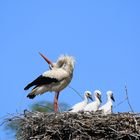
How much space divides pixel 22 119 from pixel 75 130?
1.08 meters

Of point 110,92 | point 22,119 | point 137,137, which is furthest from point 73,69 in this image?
point 137,137

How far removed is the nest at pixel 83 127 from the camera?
469 inches

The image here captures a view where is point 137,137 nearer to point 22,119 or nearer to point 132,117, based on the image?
point 132,117

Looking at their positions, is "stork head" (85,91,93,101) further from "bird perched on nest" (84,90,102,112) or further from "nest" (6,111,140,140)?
"nest" (6,111,140,140)

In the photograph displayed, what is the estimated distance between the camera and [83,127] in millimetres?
12047

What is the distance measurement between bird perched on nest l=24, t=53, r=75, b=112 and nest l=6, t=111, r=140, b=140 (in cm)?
286

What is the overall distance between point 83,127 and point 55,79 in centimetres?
334

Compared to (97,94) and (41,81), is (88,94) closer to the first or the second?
(97,94)

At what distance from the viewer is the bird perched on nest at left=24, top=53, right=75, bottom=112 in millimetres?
15320

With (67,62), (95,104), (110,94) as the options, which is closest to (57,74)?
(67,62)

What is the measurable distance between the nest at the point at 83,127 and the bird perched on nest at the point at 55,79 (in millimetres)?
2857

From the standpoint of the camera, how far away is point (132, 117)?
12094 millimetres

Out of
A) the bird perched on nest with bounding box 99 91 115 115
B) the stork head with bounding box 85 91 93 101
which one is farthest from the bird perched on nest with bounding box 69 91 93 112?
the bird perched on nest with bounding box 99 91 115 115

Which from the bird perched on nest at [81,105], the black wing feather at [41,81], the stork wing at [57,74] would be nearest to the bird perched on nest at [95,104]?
the bird perched on nest at [81,105]
